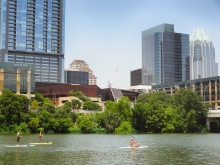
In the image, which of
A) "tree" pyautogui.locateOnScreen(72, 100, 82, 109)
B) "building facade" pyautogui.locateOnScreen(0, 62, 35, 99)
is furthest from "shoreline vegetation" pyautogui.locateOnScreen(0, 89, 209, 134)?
"building facade" pyautogui.locateOnScreen(0, 62, 35, 99)

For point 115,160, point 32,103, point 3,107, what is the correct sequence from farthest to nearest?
point 32,103
point 3,107
point 115,160

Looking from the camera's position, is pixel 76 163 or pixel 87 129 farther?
pixel 87 129

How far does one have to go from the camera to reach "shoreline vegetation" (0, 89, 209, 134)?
110m

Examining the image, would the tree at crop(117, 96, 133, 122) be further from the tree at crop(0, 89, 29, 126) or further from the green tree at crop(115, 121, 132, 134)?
the tree at crop(0, 89, 29, 126)

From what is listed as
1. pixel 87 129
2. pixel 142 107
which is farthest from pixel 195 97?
pixel 87 129

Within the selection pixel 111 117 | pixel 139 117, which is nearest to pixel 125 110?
pixel 139 117

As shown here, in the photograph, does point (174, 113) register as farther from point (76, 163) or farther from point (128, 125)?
point (76, 163)

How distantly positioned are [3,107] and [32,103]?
137ft

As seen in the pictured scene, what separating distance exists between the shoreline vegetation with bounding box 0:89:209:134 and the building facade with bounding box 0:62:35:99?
44166 millimetres

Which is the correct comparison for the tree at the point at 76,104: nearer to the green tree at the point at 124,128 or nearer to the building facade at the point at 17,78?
the building facade at the point at 17,78

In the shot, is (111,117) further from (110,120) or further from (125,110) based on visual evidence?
(125,110)

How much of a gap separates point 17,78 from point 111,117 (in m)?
63.2

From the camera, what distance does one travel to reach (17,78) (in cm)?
16462

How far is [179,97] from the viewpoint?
13500cm
